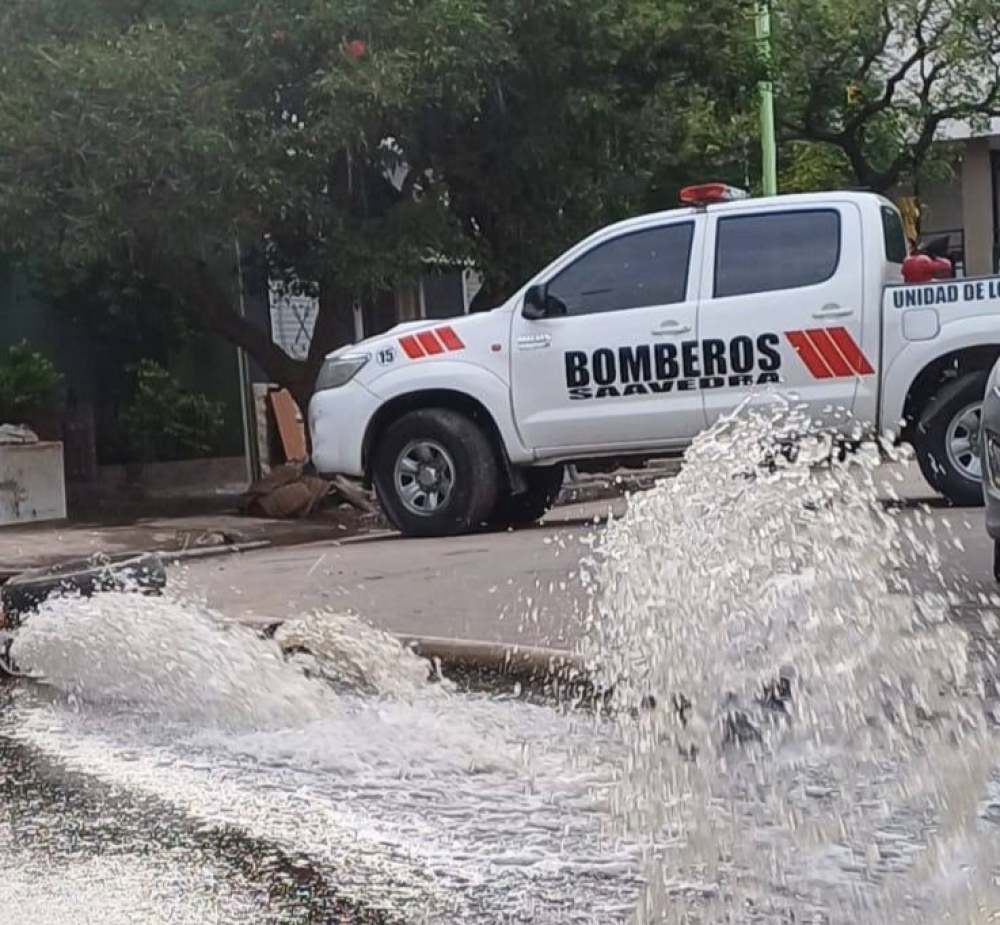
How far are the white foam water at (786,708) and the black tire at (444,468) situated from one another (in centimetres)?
419

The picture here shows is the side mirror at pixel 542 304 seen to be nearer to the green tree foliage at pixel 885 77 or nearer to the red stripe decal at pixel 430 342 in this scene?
the red stripe decal at pixel 430 342

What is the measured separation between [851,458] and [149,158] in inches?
311

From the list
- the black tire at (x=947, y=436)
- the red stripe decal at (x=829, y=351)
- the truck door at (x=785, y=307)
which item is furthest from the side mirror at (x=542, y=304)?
the black tire at (x=947, y=436)

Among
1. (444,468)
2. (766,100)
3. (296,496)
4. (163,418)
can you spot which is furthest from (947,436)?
(163,418)

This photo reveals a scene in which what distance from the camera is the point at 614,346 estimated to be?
10.5m

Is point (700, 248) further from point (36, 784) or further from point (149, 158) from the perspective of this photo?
point (36, 784)

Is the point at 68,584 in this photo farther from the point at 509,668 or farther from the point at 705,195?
the point at 705,195

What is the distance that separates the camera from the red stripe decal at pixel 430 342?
1096 cm

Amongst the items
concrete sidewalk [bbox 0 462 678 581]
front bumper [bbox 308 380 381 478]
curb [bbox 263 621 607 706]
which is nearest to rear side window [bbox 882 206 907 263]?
concrete sidewalk [bbox 0 462 678 581]

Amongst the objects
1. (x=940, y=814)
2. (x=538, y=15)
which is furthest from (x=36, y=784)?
(x=538, y=15)

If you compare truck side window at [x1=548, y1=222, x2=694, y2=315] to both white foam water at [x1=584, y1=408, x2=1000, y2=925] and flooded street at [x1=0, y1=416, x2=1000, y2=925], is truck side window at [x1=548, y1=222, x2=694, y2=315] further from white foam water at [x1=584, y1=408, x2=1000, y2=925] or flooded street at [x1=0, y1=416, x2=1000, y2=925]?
white foam water at [x1=584, y1=408, x2=1000, y2=925]

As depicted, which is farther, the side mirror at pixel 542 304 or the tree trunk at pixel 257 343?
the tree trunk at pixel 257 343

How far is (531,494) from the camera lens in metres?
11.7

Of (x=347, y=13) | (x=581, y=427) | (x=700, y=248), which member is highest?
(x=347, y=13)
